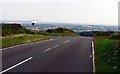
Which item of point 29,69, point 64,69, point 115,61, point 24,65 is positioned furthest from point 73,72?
point 115,61

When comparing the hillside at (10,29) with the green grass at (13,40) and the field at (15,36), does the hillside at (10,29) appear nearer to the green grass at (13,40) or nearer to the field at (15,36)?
the field at (15,36)

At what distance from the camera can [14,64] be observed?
1606 cm

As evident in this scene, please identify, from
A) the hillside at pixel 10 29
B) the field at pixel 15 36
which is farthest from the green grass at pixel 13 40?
the hillside at pixel 10 29

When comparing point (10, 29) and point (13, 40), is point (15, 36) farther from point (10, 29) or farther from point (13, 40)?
point (10, 29)

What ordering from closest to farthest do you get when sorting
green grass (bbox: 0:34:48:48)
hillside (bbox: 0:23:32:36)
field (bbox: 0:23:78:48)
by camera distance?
green grass (bbox: 0:34:48:48) → field (bbox: 0:23:78:48) → hillside (bbox: 0:23:32:36)

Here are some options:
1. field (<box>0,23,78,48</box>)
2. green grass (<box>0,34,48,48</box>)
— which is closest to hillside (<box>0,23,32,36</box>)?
field (<box>0,23,78,48</box>)

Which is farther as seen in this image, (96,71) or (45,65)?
(45,65)

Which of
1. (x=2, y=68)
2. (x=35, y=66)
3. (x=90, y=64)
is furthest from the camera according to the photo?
(x=90, y=64)

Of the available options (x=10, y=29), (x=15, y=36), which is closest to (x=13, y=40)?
(x=15, y=36)

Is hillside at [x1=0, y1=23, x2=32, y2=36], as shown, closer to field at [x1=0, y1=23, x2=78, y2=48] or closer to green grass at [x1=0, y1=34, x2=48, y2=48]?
field at [x1=0, y1=23, x2=78, y2=48]

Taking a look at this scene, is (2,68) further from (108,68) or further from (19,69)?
(108,68)

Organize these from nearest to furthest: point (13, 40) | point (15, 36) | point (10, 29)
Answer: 1. point (13, 40)
2. point (15, 36)
3. point (10, 29)

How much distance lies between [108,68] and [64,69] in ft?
6.76

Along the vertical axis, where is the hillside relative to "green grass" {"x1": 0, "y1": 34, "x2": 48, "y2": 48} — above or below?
above
